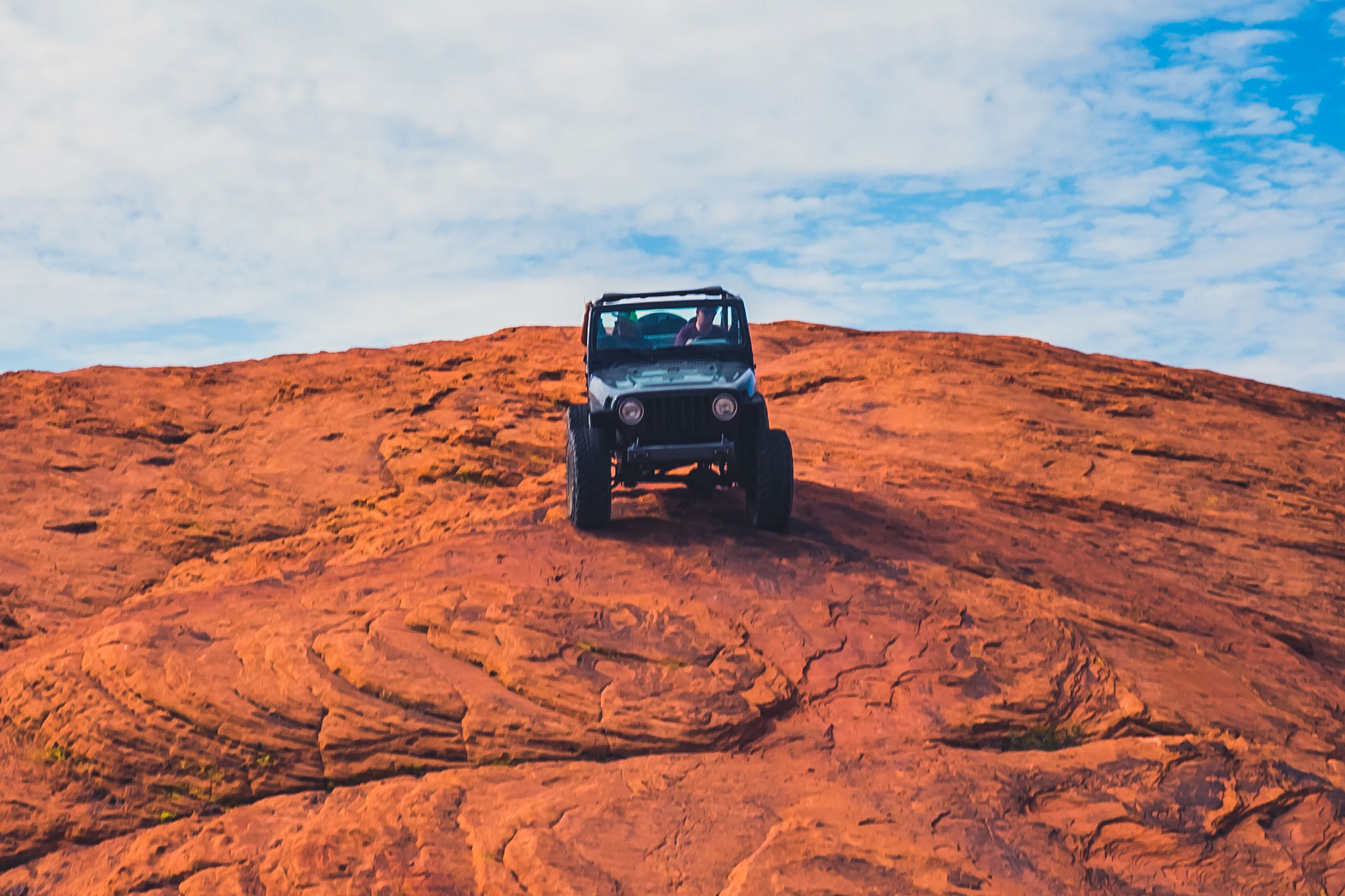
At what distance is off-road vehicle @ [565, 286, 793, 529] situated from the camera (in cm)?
800

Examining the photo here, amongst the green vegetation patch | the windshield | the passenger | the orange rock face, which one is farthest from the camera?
the passenger

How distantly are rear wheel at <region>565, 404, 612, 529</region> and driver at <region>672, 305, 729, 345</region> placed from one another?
1.41m

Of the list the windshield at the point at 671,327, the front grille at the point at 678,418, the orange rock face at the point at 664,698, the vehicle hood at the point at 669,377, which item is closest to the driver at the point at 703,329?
the windshield at the point at 671,327

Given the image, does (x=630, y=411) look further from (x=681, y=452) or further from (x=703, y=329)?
(x=703, y=329)

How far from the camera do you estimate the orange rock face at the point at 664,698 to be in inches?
199

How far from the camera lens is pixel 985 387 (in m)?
16.5

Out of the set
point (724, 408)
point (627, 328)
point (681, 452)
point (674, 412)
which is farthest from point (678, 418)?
point (627, 328)

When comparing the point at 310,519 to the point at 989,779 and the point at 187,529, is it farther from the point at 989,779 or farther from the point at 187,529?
the point at 989,779

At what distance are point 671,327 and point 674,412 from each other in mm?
1501

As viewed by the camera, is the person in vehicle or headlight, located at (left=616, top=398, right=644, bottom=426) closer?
headlight, located at (left=616, top=398, right=644, bottom=426)

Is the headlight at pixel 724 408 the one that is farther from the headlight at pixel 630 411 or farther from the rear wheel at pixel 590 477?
the rear wheel at pixel 590 477

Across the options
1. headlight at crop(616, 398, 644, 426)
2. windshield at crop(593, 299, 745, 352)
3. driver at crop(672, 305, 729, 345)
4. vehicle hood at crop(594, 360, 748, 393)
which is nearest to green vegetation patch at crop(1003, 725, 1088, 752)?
vehicle hood at crop(594, 360, 748, 393)

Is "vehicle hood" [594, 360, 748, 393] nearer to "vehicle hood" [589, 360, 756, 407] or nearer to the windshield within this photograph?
"vehicle hood" [589, 360, 756, 407]

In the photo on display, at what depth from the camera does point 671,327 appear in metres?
9.28
